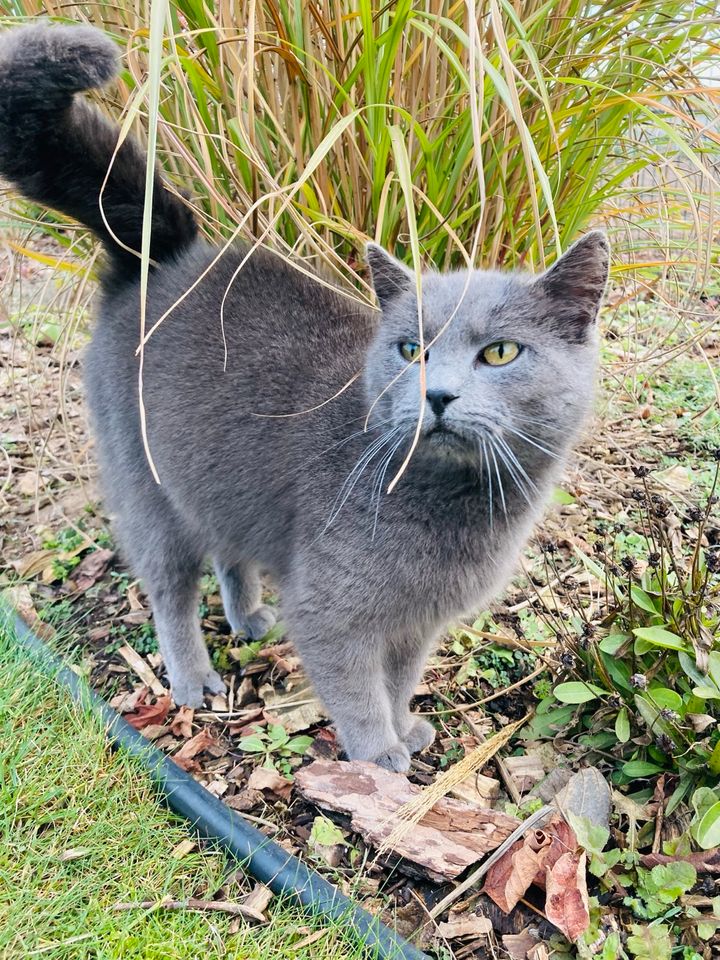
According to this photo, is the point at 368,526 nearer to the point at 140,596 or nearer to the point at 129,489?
the point at 129,489

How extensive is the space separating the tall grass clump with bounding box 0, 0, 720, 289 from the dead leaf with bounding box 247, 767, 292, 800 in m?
1.12

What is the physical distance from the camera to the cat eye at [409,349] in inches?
53.6

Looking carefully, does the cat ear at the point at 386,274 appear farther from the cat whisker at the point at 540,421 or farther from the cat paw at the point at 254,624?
the cat paw at the point at 254,624

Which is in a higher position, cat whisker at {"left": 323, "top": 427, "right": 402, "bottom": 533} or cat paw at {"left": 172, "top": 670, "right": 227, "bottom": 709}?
cat whisker at {"left": 323, "top": 427, "right": 402, "bottom": 533}

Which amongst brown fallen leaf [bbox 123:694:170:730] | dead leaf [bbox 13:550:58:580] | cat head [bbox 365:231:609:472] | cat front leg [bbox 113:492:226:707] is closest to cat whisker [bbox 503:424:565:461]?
cat head [bbox 365:231:609:472]

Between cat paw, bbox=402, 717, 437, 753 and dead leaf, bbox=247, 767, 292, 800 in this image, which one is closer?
dead leaf, bbox=247, 767, 292, 800

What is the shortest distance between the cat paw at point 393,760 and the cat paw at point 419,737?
0.27 ft

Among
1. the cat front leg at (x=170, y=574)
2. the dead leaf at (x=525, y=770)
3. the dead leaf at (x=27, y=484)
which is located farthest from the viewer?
the dead leaf at (x=27, y=484)

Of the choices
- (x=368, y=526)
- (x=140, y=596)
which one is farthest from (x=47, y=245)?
(x=368, y=526)

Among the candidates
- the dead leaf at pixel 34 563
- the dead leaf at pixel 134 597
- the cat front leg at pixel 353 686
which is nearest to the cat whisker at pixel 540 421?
the cat front leg at pixel 353 686

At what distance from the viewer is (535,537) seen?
7.20 feet

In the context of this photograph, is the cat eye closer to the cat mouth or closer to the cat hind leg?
the cat mouth

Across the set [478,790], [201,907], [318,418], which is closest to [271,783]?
[201,907]

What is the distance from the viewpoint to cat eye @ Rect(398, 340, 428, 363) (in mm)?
1360
